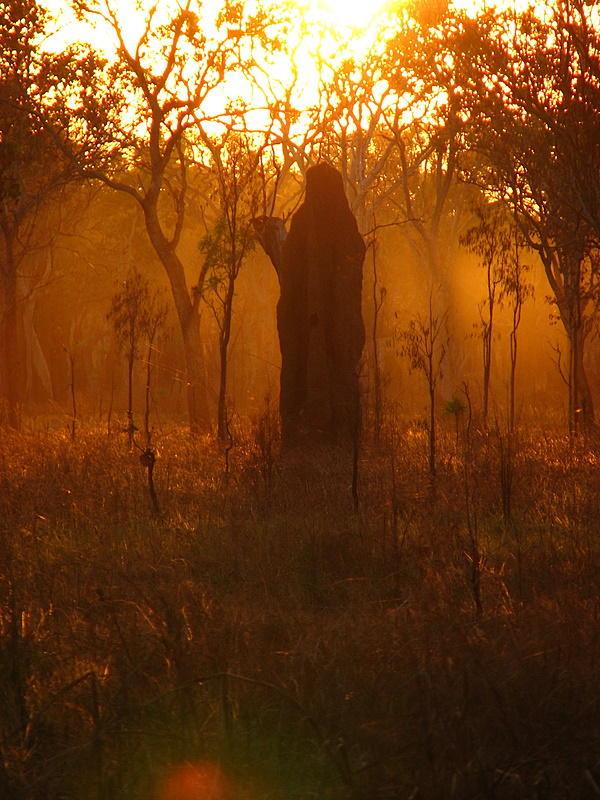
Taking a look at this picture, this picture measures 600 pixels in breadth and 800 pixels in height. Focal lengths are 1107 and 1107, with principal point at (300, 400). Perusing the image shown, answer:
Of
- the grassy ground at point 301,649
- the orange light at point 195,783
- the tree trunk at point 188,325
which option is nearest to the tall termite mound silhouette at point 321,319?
the grassy ground at point 301,649

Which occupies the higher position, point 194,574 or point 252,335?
point 252,335

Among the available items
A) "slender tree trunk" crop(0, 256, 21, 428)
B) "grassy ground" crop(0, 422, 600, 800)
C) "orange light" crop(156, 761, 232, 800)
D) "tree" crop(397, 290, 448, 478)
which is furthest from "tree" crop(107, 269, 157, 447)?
"orange light" crop(156, 761, 232, 800)


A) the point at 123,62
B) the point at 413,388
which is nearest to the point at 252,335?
the point at 413,388

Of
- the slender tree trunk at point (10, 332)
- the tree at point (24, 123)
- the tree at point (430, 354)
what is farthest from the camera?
the slender tree trunk at point (10, 332)

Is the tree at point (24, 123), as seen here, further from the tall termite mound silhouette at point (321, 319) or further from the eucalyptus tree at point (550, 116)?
the eucalyptus tree at point (550, 116)

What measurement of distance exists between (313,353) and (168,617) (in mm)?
10837

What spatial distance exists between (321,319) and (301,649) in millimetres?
10946

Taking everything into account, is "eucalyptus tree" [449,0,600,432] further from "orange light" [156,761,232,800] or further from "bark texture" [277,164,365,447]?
"orange light" [156,761,232,800]

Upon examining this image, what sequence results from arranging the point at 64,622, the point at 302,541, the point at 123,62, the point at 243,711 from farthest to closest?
the point at 123,62 → the point at 302,541 → the point at 64,622 → the point at 243,711

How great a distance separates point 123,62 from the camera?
23016 millimetres

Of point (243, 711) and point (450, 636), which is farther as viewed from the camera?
point (450, 636)

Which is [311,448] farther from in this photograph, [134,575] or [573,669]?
[573,669]

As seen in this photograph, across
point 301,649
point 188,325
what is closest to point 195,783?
point 301,649

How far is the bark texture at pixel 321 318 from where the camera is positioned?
51.9 ft
